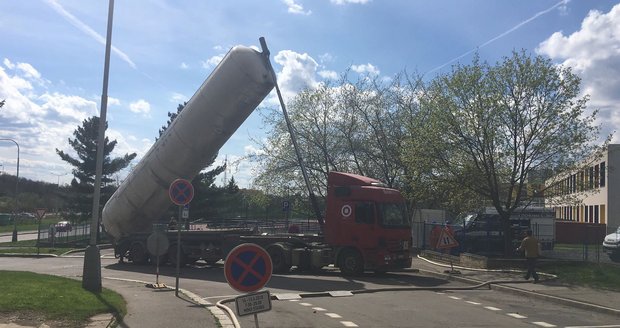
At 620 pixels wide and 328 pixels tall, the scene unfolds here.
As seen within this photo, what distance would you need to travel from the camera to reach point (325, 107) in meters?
33.4

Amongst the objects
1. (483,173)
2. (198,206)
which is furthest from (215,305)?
(198,206)

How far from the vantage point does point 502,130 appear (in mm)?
21422

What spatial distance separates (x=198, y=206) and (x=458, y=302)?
35.0 meters

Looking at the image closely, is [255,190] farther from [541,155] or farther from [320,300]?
[320,300]

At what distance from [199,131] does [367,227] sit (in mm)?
6164

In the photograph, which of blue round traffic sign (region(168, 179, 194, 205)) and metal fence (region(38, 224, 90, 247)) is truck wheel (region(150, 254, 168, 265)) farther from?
metal fence (region(38, 224, 90, 247))

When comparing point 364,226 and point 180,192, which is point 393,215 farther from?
point 180,192

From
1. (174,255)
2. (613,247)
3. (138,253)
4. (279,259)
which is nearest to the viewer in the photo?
(279,259)

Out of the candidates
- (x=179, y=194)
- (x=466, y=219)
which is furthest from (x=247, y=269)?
(x=466, y=219)

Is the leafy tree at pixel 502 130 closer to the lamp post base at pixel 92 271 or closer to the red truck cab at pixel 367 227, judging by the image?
the red truck cab at pixel 367 227

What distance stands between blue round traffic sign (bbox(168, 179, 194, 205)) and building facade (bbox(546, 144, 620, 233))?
14.6 m

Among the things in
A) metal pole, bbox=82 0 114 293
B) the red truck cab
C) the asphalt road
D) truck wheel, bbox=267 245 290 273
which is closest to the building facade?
the red truck cab

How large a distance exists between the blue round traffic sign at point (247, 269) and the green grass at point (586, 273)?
12.0 m

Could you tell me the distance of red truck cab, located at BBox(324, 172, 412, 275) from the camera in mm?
18172
